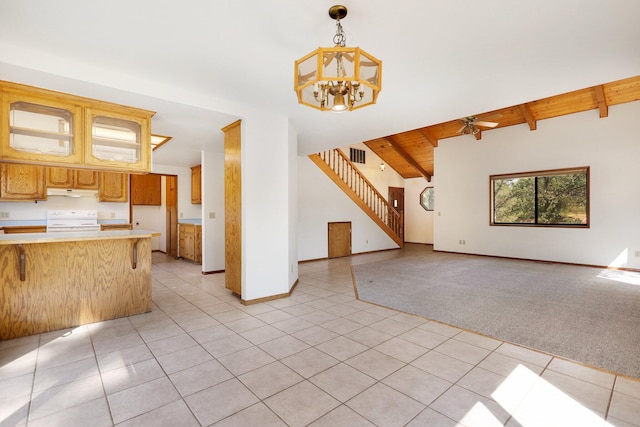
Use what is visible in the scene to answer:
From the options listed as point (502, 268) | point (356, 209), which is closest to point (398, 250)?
point (356, 209)

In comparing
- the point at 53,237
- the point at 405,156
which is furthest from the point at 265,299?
the point at 405,156

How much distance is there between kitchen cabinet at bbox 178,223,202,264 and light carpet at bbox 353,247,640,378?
3.68m

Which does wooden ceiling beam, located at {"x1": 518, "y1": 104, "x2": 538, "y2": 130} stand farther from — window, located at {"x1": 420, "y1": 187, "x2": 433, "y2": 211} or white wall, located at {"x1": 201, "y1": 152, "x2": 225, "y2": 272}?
white wall, located at {"x1": 201, "y1": 152, "x2": 225, "y2": 272}

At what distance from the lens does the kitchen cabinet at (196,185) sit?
7.14m

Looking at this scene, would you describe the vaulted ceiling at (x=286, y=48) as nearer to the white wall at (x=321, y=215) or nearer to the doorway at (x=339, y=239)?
the white wall at (x=321, y=215)

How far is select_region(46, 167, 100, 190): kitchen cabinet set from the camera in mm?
5004

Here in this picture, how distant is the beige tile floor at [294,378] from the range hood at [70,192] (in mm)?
3296

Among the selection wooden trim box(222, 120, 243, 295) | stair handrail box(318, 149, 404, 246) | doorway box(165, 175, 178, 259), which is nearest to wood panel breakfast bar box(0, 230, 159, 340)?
wooden trim box(222, 120, 243, 295)

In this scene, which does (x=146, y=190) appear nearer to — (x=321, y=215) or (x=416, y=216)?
(x=321, y=215)

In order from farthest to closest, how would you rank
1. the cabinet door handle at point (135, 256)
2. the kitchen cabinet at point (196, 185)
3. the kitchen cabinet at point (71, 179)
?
the kitchen cabinet at point (196, 185)
the kitchen cabinet at point (71, 179)
the cabinet door handle at point (135, 256)

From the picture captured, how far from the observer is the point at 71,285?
321 centimetres

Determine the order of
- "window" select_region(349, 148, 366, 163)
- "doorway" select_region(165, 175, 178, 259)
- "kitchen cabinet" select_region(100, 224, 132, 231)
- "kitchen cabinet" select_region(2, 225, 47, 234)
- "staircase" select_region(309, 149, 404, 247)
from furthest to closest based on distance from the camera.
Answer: "window" select_region(349, 148, 366, 163) < "staircase" select_region(309, 149, 404, 247) < "doorway" select_region(165, 175, 178, 259) < "kitchen cabinet" select_region(100, 224, 132, 231) < "kitchen cabinet" select_region(2, 225, 47, 234)

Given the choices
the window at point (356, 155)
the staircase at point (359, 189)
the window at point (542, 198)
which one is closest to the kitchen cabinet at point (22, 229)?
the staircase at point (359, 189)

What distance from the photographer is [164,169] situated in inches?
285
